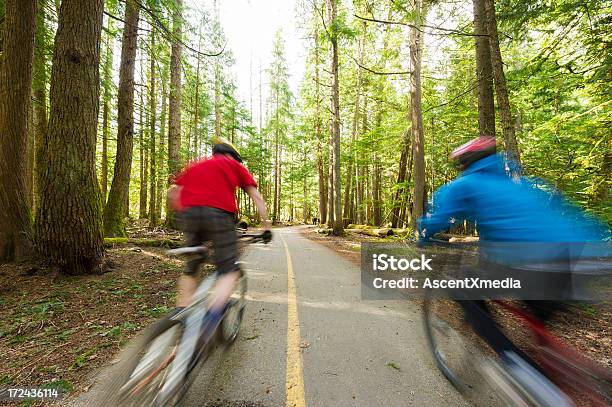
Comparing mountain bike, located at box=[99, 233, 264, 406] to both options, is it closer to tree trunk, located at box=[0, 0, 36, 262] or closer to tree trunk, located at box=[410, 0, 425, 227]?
tree trunk, located at box=[0, 0, 36, 262]

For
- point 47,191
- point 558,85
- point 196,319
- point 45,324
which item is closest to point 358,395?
point 196,319

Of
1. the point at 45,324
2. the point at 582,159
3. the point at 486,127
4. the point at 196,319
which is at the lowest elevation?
the point at 45,324

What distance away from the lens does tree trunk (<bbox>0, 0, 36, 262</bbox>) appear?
228 inches

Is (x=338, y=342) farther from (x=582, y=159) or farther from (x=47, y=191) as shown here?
(x=582, y=159)

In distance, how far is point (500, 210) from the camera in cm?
236

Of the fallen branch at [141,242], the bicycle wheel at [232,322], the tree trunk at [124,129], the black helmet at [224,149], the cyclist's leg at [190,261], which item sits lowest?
the bicycle wheel at [232,322]

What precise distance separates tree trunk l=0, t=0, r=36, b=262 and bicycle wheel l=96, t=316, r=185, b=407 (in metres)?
5.90

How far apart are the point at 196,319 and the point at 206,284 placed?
1.29 feet

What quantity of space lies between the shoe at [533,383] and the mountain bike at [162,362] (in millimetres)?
2434

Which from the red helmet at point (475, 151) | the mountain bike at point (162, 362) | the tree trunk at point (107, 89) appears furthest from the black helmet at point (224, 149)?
the tree trunk at point (107, 89)

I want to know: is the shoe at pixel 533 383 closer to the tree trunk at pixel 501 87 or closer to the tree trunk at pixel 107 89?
the tree trunk at pixel 501 87

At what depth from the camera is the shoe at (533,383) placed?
6.34 ft

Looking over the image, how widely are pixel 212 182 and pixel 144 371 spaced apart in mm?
1714

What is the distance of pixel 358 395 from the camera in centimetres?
271
